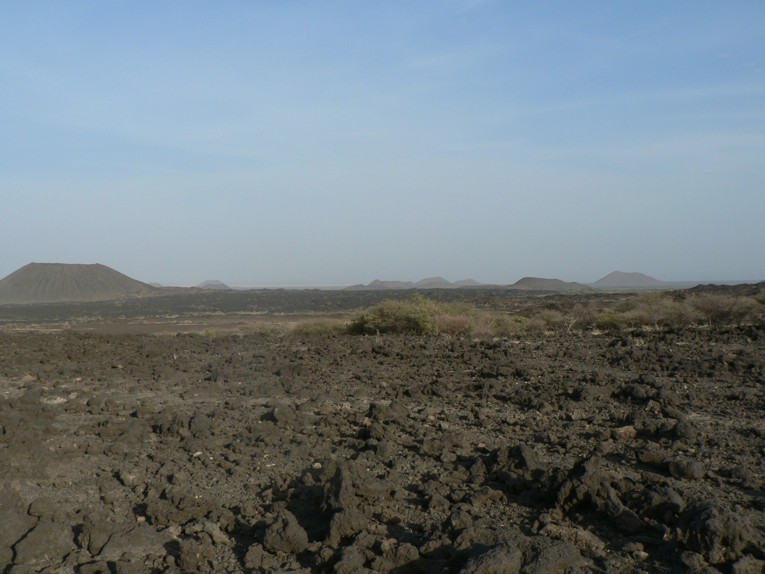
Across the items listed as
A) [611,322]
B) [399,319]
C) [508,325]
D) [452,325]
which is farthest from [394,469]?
[611,322]

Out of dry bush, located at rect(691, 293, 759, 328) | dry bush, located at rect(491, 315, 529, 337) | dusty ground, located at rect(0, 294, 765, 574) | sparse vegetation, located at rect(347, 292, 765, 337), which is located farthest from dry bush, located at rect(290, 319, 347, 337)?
dusty ground, located at rect(0, 294, 765, 574)

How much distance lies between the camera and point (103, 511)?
609 cm

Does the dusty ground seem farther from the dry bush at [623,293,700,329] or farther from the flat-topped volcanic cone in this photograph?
the flat-topped volcanic cone

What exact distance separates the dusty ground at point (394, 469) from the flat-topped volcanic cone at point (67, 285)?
100 m

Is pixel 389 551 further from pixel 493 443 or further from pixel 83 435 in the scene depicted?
pixel 83 435

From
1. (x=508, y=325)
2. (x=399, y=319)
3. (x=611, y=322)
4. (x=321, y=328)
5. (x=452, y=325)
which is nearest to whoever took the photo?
(x=452, y=325)

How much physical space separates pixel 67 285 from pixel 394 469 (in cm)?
11347

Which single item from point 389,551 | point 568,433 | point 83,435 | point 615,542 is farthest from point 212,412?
point 615,542

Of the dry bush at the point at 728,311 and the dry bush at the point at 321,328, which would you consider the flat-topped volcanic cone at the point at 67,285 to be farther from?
the dry bush at the point at 728,311

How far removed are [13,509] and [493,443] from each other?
4.46 meters

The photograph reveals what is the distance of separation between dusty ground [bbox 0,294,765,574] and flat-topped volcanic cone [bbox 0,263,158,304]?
100m

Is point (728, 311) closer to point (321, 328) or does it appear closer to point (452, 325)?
point (452, 325)

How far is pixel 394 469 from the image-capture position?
22.2 feet

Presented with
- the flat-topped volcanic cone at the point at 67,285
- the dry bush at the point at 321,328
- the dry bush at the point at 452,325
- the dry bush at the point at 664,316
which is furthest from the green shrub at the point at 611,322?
the flat-topped volcanic cone at the point at 67,285
